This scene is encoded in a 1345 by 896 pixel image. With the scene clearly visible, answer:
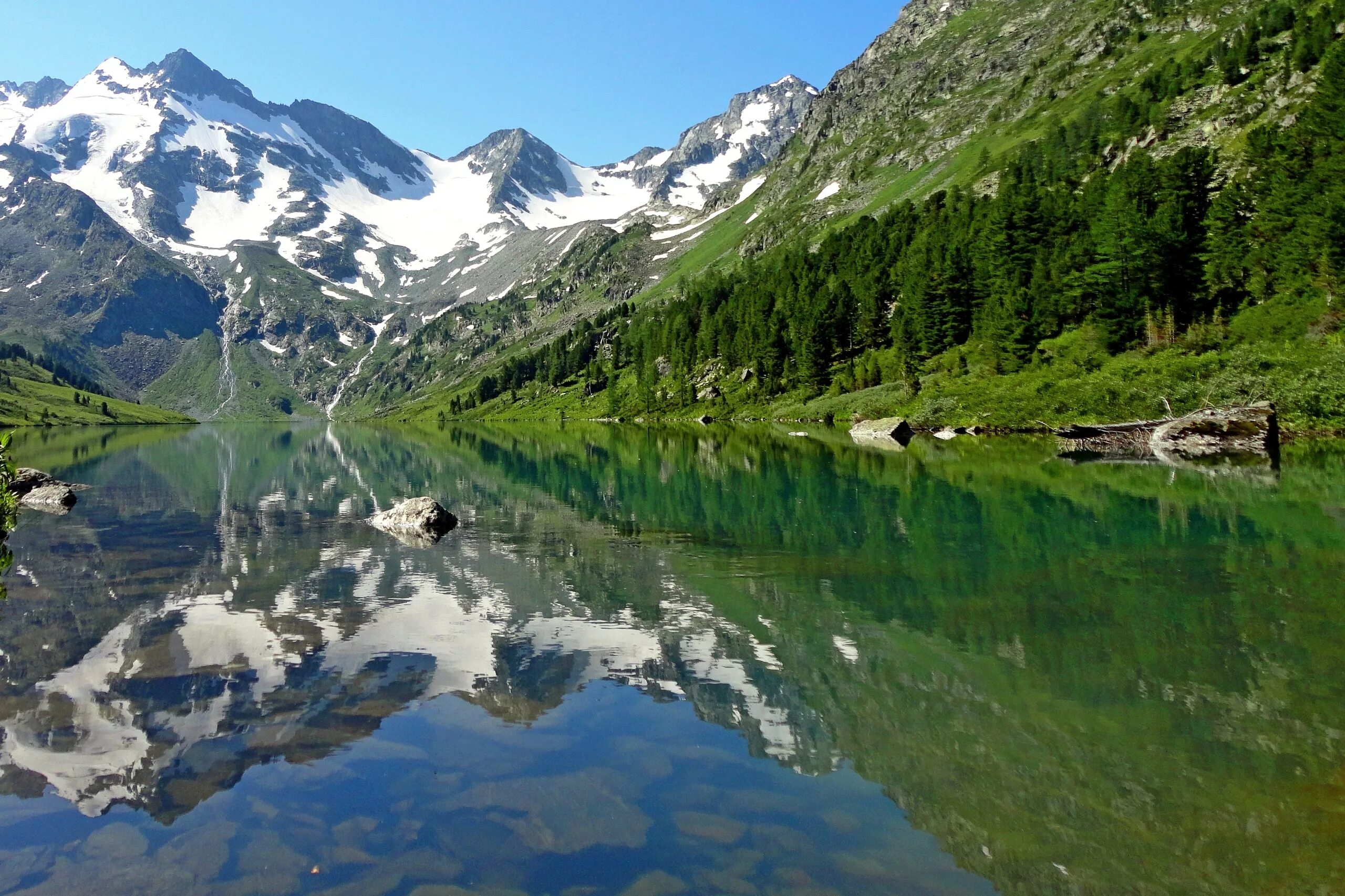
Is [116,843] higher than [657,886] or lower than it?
higher

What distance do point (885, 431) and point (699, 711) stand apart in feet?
242

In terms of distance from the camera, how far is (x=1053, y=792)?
381 inches

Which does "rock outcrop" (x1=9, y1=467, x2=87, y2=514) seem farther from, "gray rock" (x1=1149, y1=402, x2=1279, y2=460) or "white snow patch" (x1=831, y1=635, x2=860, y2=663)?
"gray rock" (x1=1149, y1=402, x2=1279, y2=460)

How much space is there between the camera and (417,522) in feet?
111

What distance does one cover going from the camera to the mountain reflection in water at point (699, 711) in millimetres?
8594

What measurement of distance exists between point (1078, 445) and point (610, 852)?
63.3m

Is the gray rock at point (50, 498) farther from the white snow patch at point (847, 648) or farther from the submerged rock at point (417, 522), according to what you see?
the white snow patch at point (847, 648)

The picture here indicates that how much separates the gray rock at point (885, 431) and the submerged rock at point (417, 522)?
54.3 m

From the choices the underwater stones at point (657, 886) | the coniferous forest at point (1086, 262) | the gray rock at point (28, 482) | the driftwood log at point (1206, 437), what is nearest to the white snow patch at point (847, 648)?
the underwater stones at point (657, 886)

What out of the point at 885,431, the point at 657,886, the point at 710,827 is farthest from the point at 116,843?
the point at 885,431

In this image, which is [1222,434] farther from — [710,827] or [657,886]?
[657,886]

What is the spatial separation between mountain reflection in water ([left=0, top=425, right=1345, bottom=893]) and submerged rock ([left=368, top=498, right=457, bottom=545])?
2338 mm

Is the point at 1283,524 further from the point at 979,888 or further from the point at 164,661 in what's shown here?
the point at 164,661

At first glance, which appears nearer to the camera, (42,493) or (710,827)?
(710,827)
